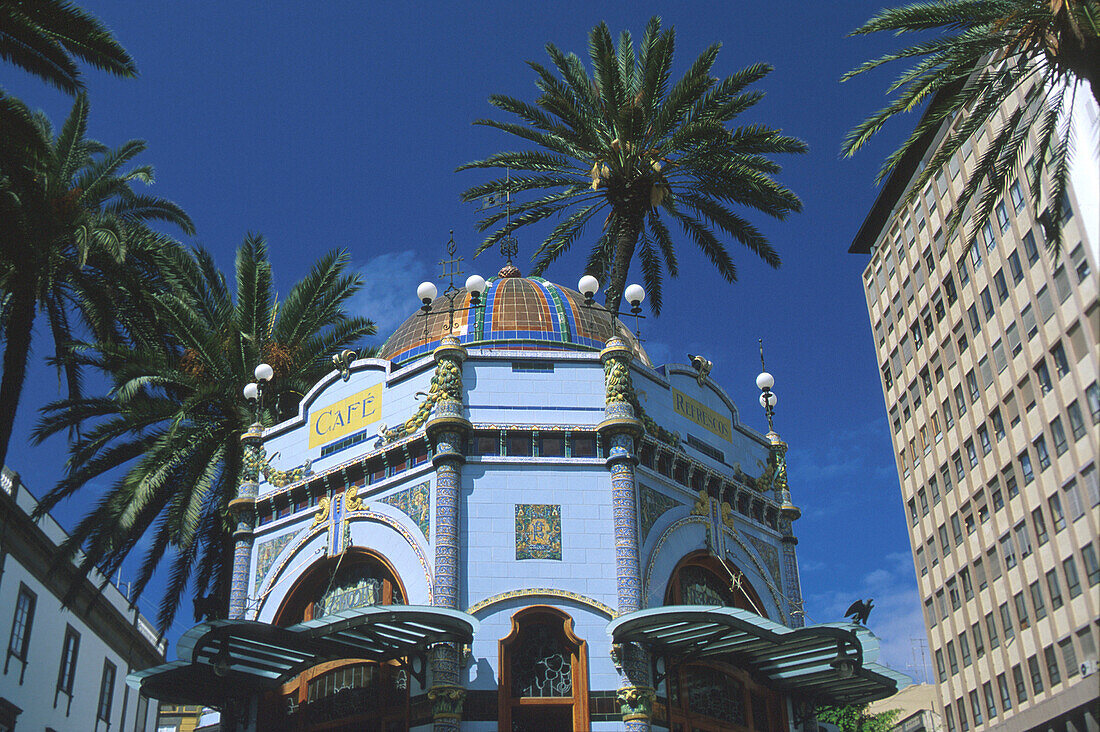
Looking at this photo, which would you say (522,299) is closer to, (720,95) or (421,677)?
(720,95)

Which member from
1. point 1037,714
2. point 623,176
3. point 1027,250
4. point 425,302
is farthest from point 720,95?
point 1037,714

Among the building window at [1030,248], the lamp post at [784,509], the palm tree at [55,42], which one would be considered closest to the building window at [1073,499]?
the building window at [1030,248]

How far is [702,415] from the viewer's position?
27.9 m

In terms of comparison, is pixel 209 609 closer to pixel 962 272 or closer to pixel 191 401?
pixel 191 401

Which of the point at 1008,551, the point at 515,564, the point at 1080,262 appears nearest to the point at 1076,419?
the point at 1080,262

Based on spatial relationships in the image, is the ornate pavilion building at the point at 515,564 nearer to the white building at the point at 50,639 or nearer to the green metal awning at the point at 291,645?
the green metal awning at the point at 291,645

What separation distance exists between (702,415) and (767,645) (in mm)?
6790

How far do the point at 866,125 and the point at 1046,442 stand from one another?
26.5 meters

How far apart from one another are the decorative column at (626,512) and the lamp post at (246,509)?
9.39 metres

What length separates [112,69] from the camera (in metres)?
21.7

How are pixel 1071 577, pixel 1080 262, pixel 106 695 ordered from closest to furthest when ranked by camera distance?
pixel 1080 262 → pixel 106 695 → pixel 1071 577

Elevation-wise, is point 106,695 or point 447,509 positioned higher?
point 106,695

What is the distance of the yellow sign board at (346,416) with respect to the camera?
26453mm

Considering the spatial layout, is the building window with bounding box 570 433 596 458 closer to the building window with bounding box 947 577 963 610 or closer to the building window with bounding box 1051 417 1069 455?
the building window with bounding box 1051 417 1069 455
